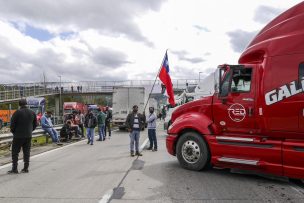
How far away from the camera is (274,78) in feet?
26.7

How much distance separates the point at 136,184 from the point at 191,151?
2.16 m

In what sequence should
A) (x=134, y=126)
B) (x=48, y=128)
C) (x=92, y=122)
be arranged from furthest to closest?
1. (x=92, y=122)
2. (x=48, y=128)
3. (x=134, y=126)

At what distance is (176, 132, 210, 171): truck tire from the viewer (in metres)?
9.40

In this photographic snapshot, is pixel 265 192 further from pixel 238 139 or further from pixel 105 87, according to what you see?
pixel 105 87

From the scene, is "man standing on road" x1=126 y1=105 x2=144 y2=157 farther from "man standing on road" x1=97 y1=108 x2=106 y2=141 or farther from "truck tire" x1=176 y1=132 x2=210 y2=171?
"man standing on road" x1=97 y1=108 x2=106 y2=141

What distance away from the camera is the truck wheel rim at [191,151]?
9555mm

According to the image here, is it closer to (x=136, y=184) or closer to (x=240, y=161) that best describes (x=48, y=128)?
(x=136, y=184)

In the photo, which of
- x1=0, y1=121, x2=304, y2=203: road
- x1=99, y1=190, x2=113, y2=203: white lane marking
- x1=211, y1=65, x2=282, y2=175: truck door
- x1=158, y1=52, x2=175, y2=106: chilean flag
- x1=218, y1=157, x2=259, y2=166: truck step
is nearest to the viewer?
x1=99, y1=190, x2=113, y2=203: white lane marking

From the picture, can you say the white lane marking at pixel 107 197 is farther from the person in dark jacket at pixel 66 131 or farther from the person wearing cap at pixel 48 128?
the person in dark jacket at pixel 66 131

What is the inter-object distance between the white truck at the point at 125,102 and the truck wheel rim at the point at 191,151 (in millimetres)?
19772

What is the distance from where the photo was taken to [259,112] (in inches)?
326

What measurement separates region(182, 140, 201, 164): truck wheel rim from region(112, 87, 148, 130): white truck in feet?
64.9

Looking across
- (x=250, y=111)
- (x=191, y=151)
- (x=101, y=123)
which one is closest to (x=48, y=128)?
(x=101, y=123)

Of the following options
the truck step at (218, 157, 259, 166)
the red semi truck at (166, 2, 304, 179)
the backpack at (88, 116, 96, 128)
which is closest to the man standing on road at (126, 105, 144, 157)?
the red semi truck at (166, 2, 304, 179)
